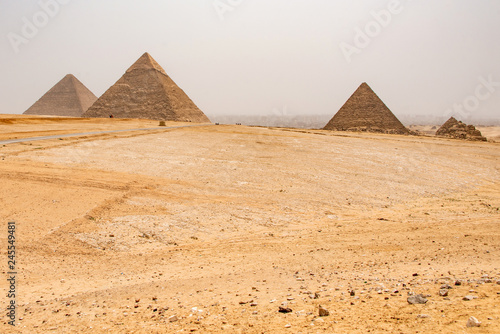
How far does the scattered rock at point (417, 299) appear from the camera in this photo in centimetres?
360

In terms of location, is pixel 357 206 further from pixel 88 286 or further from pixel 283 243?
pixel 88 286

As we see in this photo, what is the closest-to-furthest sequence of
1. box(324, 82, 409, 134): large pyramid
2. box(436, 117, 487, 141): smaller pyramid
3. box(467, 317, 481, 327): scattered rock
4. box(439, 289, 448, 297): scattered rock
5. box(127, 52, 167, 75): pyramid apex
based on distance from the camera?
box(467, 317, 481, 327): scattered rock
box(439, 289, 448, 297): scattered rock
box(436, 117, 487, 141): smaller pyramid
box(324, 82, 409, 134): large pyramid
box(127, 52, 167, 75): pyramid apex

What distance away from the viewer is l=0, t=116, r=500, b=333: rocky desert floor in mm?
3578

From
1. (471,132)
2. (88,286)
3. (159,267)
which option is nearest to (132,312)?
(88,286)

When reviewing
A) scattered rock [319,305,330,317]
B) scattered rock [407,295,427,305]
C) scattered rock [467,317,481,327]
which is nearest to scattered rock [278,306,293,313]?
scattered rock [319,305,330,317]

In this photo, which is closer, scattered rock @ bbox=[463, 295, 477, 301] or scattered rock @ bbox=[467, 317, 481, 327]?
scattered rock @ bbox=[467, 317, 481, 327]

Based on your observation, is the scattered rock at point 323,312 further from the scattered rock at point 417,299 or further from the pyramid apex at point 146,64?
the pyramid apex at point 146,64

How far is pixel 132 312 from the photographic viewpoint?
12.6 ft

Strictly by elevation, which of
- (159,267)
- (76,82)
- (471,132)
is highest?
(76,82)

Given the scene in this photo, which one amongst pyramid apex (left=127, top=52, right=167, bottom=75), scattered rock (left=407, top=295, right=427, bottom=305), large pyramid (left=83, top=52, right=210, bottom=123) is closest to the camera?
scattered rock (left=407, top=295, right=427, bottom=305)

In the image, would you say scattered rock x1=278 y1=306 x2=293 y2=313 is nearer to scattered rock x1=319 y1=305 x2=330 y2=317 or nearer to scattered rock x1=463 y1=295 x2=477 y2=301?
scattered rock x1=319 y1=305 x2=330 y2=317

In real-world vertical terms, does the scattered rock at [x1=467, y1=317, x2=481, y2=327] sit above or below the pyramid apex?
below

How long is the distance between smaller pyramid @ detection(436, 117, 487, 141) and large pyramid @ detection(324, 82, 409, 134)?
507cm

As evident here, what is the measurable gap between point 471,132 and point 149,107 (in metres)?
53.2
